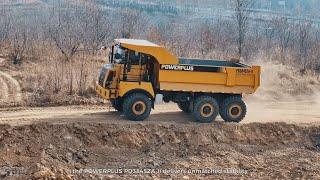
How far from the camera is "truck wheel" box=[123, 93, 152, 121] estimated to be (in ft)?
51.7

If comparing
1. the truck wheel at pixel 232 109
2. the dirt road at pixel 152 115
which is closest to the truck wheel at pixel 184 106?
the dirt road at pixel 152 115

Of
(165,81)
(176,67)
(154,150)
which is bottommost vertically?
(154,150)

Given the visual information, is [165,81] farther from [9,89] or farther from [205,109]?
[9,89]

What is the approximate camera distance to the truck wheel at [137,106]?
15766 millimetres

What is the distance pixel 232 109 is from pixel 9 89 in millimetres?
9008

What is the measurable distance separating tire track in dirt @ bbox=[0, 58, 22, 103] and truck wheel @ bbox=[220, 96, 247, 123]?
23.5ft

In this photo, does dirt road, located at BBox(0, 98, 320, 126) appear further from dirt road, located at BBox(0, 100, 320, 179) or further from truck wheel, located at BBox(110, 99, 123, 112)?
truck wheel, located at BBox(110, 99, 123, 112)

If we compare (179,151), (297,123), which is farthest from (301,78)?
(179,151)

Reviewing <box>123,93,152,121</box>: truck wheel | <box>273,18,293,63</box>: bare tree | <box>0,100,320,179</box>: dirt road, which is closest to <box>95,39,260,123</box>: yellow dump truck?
<box>123,93,152,121</box>: truck wheel

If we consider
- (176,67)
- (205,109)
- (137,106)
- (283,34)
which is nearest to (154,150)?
(137,106)

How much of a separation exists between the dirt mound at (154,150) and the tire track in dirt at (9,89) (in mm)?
4050

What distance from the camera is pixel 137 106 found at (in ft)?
52.1

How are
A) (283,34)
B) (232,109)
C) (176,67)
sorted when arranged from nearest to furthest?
(176,67) → (232,109) → (283,34)

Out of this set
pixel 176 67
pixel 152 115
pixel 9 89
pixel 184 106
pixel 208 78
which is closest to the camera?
pixel 176 67
